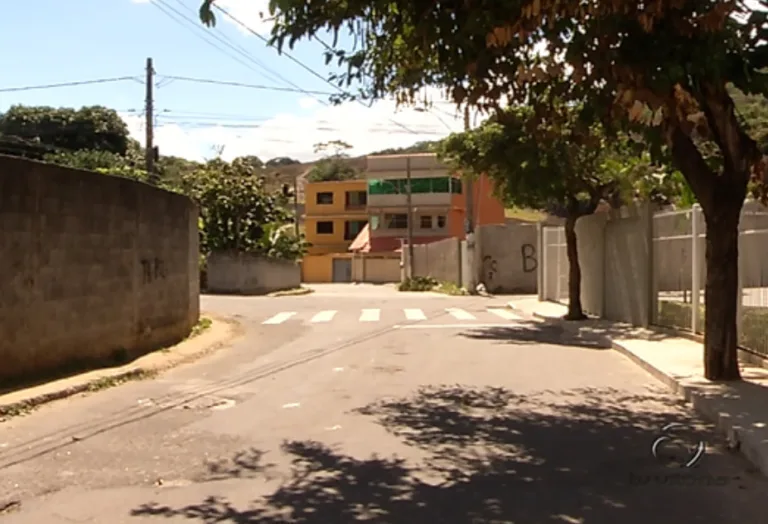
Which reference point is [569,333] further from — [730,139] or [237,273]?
[237,273]

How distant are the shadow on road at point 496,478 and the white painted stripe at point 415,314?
1493 centimetres

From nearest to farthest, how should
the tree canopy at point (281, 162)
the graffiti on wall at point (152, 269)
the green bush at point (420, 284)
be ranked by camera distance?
the graffiti on wall at point (152, 269), the green bush at point (420, 284), the tree canopy at point (281, 162)

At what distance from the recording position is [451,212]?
2660 inches

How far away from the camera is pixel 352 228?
252 feet

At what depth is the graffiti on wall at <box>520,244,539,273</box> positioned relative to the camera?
40844 mm

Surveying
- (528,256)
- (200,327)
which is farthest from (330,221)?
(200,327)

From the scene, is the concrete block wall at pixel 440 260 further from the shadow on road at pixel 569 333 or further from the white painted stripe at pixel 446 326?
the shadow on road at pixel 569 333

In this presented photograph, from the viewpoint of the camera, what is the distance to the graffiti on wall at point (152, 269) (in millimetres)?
15352

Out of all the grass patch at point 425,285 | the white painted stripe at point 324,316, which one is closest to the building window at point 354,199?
the grass patch at point 425,285

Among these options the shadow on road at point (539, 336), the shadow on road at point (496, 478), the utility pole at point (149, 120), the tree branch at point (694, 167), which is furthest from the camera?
the utility pole at point (149, 120)

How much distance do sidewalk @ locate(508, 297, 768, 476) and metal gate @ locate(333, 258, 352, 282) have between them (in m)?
54.0

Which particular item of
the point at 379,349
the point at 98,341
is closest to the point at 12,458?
the point at 98,341

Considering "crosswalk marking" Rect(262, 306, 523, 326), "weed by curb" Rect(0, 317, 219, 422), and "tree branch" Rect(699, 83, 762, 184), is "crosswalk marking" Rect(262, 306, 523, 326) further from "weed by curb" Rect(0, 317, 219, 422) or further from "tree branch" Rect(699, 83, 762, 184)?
"tree branch" Rect(699, 83, 762, 184)

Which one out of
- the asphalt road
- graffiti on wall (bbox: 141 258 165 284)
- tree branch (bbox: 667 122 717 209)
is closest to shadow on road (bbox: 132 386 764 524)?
the asphalt road
